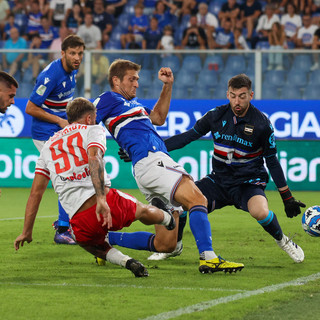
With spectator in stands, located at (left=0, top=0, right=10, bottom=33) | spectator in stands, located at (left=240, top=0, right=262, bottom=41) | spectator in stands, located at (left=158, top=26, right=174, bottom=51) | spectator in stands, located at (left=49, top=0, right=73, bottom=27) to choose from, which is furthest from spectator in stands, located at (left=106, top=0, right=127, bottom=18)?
spectator in stands, located at (left=240, top=0, right=262, bottom=41)

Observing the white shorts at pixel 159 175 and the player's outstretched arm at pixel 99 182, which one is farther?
the white shorts at pixel 159 175

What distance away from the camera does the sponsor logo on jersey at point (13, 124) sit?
48.0 ft

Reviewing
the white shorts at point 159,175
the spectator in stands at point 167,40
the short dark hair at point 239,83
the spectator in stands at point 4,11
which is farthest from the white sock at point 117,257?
the spectator in stands at point 4,11

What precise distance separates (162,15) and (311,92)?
16.3ft

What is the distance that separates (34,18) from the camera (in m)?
18.4

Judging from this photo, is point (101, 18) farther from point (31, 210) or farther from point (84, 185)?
point (84, 185)

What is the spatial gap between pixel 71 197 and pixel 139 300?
3.87ft

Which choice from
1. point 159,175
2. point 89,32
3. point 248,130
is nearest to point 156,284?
point 159,175

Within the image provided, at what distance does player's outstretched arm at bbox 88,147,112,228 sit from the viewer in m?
5.68

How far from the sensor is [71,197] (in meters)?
6.05

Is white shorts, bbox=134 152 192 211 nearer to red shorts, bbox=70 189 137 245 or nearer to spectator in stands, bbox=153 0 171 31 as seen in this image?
red shorts, bbox=70 189 137 245

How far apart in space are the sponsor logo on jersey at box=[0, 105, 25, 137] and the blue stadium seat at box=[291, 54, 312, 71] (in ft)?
16.8

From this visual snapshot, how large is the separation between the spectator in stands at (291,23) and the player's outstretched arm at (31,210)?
1109 centimetres

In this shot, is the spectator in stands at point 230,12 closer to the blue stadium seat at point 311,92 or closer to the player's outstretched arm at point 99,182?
the blue stadium seat at point 311,92
